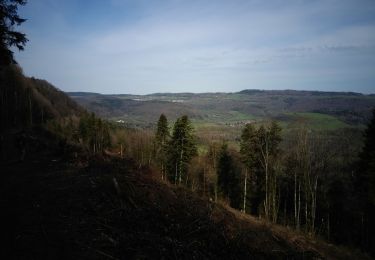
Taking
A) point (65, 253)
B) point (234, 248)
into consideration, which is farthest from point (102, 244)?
point (234, 248)

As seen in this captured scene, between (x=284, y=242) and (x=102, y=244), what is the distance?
28.4 ft

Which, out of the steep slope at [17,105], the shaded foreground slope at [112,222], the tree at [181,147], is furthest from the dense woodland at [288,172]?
the steep slope at [17,105]

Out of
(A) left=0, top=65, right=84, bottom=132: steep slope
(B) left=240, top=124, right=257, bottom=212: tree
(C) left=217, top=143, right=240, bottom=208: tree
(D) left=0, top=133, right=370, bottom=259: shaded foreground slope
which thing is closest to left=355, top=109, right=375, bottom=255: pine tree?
(B) left=240, top=124, right=257, bottom=212: tree

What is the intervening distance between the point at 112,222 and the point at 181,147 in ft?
97.8

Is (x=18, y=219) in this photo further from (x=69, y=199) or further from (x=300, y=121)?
(x=300, y=121)

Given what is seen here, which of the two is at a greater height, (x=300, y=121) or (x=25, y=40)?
(x=25, y=40)

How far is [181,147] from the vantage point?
37.9 meters

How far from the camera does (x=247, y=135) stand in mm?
33344

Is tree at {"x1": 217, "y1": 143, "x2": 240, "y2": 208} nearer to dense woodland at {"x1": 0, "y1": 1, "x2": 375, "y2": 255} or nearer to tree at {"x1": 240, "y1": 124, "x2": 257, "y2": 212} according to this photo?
dense woodland at {"x1": 0, "y1": 1, "x2": 375, "y2": 255}

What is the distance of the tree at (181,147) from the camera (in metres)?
37.8

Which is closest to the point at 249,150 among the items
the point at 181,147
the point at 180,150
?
the point at 181,147

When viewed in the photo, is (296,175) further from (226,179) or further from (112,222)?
(112,222)

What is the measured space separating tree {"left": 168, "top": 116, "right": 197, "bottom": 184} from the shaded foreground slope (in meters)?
23.9

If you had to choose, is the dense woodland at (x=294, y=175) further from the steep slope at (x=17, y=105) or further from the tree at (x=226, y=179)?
the steep slope at (x=17, y=105)
